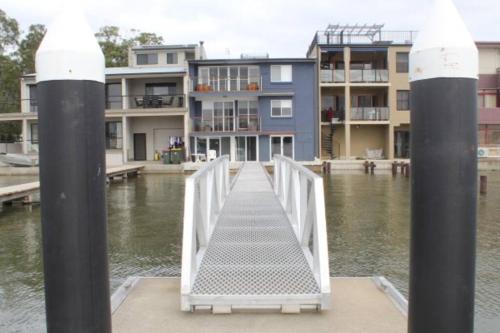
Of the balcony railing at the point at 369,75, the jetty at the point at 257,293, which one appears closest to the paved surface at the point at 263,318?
the jetty at the point at 257,293

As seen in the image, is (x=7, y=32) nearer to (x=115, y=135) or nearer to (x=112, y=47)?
(x=112, y=47)

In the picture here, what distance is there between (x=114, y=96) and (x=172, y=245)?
97.5ft

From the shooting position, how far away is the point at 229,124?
114 feet

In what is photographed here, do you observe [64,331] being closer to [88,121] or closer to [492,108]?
[88,121]

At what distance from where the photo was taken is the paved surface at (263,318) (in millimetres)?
4039

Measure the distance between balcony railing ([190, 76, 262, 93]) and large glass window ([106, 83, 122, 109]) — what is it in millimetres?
6256

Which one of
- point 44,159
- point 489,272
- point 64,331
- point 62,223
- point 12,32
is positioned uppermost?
point 12,32

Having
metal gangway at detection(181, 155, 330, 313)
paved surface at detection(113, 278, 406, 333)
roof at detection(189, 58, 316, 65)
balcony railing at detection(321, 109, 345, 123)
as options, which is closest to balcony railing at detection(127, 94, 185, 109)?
roof at detection(189, 58, 316, 65)

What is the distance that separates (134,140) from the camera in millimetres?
37219

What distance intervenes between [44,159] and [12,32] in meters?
56.9

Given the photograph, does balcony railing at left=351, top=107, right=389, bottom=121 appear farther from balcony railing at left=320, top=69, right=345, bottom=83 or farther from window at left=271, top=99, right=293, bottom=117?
window at left=271, top=99, right=293, bottom=117

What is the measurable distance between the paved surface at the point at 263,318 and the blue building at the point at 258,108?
29.9m

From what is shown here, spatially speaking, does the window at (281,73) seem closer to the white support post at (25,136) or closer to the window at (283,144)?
the window at (283,144)

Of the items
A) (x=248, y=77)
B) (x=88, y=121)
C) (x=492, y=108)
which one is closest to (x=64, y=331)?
(x=88, y=121)
